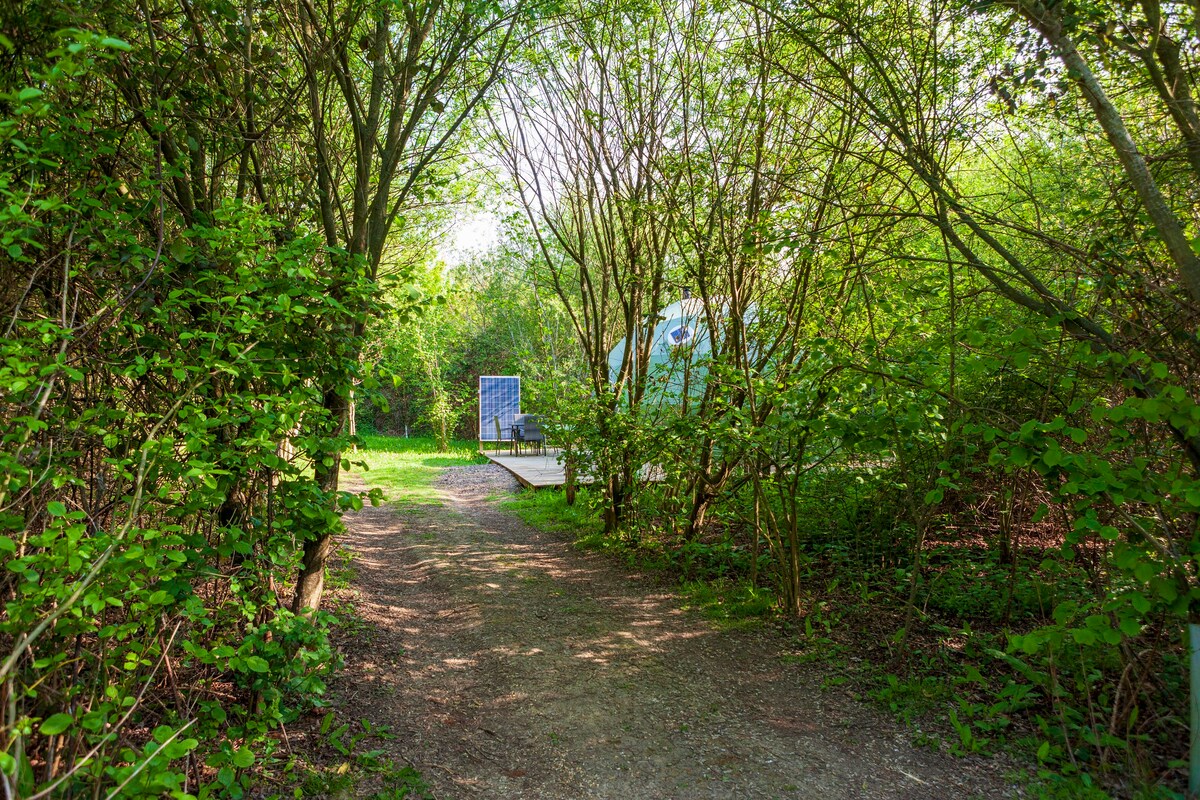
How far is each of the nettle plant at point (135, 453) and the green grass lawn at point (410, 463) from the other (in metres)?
4.33

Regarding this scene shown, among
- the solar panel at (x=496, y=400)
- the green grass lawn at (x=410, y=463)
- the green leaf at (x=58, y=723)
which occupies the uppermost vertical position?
the solar panel at (x=496, y=400)

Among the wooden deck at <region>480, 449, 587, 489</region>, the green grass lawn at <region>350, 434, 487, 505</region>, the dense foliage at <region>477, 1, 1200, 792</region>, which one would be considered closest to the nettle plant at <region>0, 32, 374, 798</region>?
the dense foliage at <region>477, 1, 1200, 792</region>

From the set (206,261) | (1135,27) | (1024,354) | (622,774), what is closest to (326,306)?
(206,261)

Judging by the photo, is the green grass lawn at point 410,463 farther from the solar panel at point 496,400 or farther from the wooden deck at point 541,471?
the wooden deck at point 541,471

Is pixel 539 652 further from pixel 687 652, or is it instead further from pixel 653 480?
pixel 653 480

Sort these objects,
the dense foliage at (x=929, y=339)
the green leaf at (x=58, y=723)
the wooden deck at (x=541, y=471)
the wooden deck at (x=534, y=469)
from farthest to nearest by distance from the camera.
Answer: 1. the wooden deck at (x=534, y=469)
2. the wooden deck at (x=541, y=471)
3. the dense foliage at (x=929, y=339)
4. the green leaf at (x=58, y=723)

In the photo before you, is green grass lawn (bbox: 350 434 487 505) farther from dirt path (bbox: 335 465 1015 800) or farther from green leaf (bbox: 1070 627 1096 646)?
green leaf (bbox: 1070 627 1096 646)

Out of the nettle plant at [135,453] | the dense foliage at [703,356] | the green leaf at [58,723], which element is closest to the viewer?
the green leaf at [58,723]

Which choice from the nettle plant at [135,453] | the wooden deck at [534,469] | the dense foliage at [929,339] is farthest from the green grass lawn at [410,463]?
the nettle plant at [135,453]

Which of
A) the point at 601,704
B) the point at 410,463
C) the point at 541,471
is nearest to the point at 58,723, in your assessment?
the point at 601,704

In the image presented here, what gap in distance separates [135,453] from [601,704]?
2.58 meters

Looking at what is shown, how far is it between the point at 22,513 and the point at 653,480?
5504 mm

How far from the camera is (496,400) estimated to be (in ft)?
71.1

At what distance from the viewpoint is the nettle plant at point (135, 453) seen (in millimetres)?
1824
